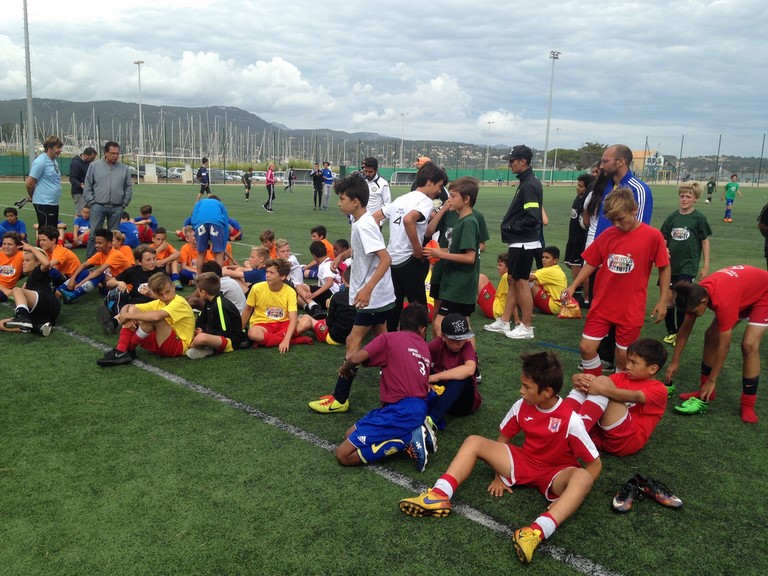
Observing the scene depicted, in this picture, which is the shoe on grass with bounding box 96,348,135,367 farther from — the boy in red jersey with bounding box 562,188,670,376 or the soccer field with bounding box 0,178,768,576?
the boy in red jersey with bounding box 562,188,670,376

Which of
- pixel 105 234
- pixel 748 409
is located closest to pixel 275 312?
pixel 105 234

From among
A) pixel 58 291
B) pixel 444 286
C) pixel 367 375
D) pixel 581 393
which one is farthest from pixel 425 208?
pixel 58 291

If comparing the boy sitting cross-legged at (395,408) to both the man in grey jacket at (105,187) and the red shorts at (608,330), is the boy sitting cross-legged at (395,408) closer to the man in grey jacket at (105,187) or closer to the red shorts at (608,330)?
the red shorts at (608,330)

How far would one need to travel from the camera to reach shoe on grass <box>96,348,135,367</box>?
5996 millimetres

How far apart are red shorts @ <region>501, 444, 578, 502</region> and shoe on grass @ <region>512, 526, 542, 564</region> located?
1.78 feet

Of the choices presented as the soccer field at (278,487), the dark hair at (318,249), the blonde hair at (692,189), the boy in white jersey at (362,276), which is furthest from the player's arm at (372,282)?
the blonde hair at (692,189)

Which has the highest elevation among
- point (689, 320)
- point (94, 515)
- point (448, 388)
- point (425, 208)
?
point (425, 208)

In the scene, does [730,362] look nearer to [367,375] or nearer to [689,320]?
[689,320]

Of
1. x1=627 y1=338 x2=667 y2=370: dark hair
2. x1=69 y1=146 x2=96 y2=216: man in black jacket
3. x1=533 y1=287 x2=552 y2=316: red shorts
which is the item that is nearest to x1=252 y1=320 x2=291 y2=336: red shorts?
x1=627 y1=338 x2=667 y2=370: dark hair

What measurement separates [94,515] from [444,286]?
11.6ft

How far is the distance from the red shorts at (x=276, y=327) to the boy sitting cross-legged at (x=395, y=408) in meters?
2.54

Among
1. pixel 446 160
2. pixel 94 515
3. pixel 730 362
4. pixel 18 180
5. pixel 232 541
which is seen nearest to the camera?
pixel 232 541

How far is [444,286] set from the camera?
5.87m

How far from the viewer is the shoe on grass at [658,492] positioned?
369 centimetres
